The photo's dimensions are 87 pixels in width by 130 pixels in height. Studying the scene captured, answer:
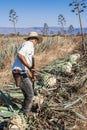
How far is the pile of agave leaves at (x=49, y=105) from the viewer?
5996 mm

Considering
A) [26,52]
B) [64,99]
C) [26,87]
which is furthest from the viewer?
[64,99]

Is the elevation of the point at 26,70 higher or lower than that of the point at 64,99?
higher

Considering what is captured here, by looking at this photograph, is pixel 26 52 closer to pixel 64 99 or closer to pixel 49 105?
pixel 49 105

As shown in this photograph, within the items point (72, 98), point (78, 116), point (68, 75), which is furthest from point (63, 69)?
point (78, 116)

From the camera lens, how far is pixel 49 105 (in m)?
6.77

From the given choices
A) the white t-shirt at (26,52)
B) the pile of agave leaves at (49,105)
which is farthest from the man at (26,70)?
the pile of agave leaves at (49,105)

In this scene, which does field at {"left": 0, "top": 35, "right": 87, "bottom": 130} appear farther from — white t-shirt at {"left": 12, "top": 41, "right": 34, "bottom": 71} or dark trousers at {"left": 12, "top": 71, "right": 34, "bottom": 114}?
white t-shirt at {"left": 12, "top": 41, "right": 34, "bottom": 71}

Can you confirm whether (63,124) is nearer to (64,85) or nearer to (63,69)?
(64,85)

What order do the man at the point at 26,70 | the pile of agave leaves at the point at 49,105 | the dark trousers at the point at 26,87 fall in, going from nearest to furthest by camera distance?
the pile of agave leaves at the point at 49,105 → the man at the point at 26,70 → the dark trousers at the point at 26,87

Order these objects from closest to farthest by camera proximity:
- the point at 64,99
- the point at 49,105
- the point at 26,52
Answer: the point at 26,52, the point at 49,105, the point at 64,99

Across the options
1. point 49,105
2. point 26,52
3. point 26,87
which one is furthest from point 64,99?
point 26,52

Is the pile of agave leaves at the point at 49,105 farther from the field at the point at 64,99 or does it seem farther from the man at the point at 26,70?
the man at the point at 26,70

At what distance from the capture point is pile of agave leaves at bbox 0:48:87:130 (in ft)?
19.7

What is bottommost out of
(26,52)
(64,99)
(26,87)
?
(64,99)
